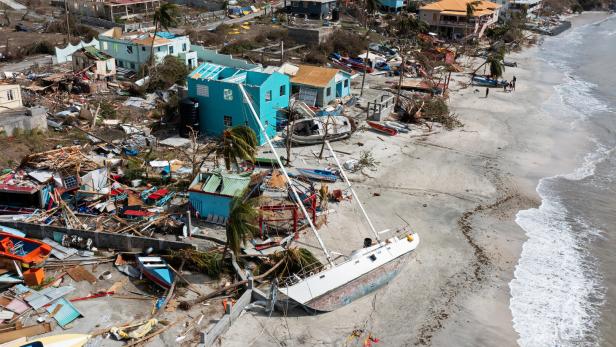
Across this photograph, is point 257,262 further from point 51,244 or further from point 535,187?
point 535,187

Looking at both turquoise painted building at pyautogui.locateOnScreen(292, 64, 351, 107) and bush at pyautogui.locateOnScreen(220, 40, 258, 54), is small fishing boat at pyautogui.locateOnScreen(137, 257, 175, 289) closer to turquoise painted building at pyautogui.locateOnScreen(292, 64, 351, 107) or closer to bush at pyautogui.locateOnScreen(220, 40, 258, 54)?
turquoise painted building at pyautogui.locateOnScreen(292, 64, 351, 107)

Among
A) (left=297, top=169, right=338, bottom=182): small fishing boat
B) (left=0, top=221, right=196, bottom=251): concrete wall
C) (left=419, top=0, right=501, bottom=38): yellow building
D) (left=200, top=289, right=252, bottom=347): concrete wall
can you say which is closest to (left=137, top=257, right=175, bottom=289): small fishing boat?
(left=0, top=221, right=196, bottom=251): concrete wall

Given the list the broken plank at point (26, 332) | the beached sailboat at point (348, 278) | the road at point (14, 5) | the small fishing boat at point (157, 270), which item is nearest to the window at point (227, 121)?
the small fishing boat at point (157, 270)

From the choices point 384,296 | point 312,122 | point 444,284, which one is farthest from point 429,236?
point 312,122

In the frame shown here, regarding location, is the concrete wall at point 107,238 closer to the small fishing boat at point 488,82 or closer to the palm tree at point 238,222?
the palm tree at point 238,222

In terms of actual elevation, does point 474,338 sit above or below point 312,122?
below
